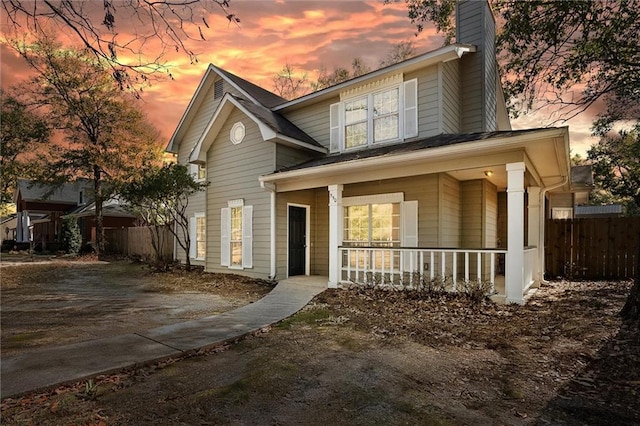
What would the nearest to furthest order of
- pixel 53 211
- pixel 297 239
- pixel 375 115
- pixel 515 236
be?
pixel 515 236 < pixel 375 115 < pixel 297 239 < pixel 53 211

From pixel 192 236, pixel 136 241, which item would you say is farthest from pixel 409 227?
pixel 136 241

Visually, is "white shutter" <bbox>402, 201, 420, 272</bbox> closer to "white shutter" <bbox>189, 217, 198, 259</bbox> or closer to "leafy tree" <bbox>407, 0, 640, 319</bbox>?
→ "leafy tree" <bbox>407, 0, 640, 319</bbox>

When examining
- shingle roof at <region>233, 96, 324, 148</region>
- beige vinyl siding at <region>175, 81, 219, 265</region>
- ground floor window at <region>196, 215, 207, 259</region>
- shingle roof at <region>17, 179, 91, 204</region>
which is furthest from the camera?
shingle roof at <region>17, 179, 91, 204</region>

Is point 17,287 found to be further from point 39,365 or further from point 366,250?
point 366,250

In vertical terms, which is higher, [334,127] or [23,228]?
[334,127]

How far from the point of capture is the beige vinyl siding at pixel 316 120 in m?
11.2

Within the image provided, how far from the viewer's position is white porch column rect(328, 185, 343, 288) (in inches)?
342

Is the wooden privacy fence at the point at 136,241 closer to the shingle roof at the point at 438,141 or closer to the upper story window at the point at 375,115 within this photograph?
the shingle roof at the point at 438,141

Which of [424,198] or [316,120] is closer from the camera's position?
[424,198]

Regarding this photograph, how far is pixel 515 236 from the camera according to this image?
657 centimetres

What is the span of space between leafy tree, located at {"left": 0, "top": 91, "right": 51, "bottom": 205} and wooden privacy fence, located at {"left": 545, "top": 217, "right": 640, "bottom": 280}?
2369 centimetres

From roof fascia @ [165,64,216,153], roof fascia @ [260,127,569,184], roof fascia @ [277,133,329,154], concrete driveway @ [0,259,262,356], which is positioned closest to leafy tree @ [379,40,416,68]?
roof fascia @ [165,64,216,153]

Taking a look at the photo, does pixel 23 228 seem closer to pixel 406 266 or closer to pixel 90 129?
pixel 90 129

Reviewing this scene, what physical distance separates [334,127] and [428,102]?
2943 millimetres
